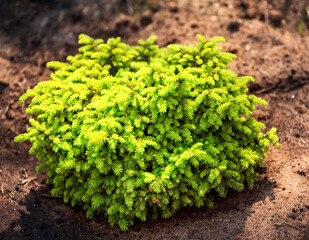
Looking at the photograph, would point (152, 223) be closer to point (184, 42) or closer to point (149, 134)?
point (149, 134)

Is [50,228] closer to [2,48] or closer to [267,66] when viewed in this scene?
[2,48]

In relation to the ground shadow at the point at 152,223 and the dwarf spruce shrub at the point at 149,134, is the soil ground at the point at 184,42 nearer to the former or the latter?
the ground shadow at the point at 152,223

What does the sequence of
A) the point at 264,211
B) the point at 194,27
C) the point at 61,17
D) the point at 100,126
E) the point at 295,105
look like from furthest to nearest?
the point at 61,17, the point at 194,27, the point at 295,105, the point at 264,211, the point at 100,126

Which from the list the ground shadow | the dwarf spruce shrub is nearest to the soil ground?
the ground shadow

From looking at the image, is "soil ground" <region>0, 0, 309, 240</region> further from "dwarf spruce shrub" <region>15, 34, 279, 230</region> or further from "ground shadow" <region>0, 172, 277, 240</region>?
"dwarf spruce shrub" <region>15, 34, 279, 230</region>

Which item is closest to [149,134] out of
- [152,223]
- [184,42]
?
[152,223]

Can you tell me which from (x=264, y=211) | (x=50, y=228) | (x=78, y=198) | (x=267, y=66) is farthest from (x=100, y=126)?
(x=267, y=66)

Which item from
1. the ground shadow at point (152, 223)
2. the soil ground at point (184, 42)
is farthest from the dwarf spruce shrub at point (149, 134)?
the soil ground at point (184, 42)
